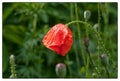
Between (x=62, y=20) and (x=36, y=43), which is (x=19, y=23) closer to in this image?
(x=62, y=20)

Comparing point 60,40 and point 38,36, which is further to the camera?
point 38,36

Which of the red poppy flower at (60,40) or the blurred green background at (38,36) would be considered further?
the blurred green background at (38,36)

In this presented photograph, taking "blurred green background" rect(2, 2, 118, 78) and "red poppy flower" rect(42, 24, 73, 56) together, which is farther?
"blurred green background" rect(2, 2, 118, 78)

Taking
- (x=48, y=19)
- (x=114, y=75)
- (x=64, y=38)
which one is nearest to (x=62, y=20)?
(x=48, y=19)

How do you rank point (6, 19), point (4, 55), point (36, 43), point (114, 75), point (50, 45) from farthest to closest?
point (6, 19), point (4, 55), point (36, 43), point (114, 75), point (50, 45)
